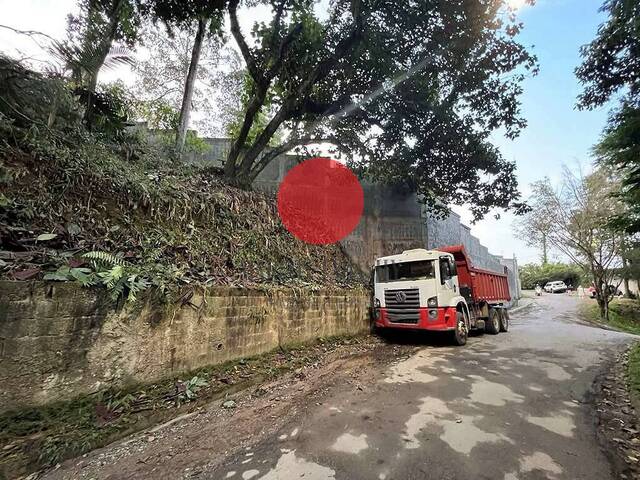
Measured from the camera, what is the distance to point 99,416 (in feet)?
10.5

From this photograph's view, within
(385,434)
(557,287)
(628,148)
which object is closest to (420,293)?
(628,148)

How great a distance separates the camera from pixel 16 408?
2.78 meters

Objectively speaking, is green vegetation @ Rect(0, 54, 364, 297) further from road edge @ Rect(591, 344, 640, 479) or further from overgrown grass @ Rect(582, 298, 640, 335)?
overgrown grass @ Rect(582, 298, 640, 335)

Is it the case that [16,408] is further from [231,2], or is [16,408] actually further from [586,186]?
[586,186]

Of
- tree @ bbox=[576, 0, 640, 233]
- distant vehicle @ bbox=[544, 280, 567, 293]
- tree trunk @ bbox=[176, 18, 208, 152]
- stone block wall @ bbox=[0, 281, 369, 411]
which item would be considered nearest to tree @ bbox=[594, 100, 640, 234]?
tree @ bbox=[576, 0, 640, 233]

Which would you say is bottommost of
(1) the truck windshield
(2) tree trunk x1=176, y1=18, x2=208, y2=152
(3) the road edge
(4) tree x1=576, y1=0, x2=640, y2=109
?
(3) the road edge

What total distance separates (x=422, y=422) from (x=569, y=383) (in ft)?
10.2

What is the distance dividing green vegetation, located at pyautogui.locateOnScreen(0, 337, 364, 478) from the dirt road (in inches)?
7.3

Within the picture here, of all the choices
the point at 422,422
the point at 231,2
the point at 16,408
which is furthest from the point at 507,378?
the point at 231,2

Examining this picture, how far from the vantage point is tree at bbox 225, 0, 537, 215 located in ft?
28.1

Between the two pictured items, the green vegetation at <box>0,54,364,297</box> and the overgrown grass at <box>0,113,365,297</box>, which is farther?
the overgrown grass at <box>0,113,365,297</box>

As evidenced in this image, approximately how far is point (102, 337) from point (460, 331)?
24.8 ft

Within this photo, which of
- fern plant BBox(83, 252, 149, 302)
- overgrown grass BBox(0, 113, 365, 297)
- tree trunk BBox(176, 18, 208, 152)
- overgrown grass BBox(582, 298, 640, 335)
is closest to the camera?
fern plant BBox(83, 252, 149, 302)

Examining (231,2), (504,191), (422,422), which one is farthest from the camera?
(504,191)
